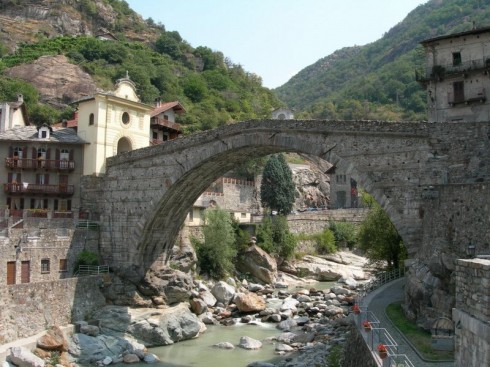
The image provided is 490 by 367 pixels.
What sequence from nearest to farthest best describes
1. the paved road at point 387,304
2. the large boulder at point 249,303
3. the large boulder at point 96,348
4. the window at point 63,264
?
the paved road at point 387,304
the large boulder at point 96,348
the window at point 63,264
the large boulder at point 249,303

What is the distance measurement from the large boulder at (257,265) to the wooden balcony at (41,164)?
47.4 ft

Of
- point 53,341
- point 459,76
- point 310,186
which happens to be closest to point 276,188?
point 310,186

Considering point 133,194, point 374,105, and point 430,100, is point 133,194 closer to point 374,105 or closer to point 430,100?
point 430,100

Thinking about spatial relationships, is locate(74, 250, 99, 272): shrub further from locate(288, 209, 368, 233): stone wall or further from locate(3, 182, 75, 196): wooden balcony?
locate(288, 209, 368, 233): stone wall

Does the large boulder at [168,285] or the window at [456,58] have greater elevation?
the window at [456,58]

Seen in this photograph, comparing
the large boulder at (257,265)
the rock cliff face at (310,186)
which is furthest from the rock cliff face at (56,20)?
the large boulder at (257,265)

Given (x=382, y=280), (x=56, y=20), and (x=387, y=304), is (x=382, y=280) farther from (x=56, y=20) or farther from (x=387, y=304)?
(x=56, y=20)

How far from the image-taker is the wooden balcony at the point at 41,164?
30.9 m

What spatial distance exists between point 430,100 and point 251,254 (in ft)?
55.0

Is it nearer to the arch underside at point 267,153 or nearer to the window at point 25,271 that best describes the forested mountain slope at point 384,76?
the arch underside at point 267,153

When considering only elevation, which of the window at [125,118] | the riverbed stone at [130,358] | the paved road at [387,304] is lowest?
the riverbed stone at [130,358]

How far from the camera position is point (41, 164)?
31172 millimetres

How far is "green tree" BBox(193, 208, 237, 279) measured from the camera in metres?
35.1

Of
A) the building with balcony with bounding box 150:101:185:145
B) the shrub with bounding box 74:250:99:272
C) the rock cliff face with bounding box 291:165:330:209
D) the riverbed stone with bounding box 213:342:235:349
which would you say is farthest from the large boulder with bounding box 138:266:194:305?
the rock cliff face with bounding box 291:165:330:209
